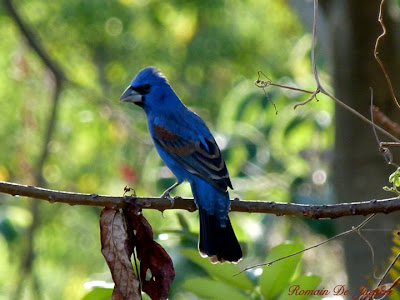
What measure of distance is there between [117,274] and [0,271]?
5.89 m

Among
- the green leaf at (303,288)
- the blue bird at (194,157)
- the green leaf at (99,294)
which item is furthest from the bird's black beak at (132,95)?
the green leaf at (303,288)

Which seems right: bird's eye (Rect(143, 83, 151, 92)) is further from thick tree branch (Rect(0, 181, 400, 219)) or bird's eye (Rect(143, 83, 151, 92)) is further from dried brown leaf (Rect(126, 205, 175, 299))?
dried brown leaf (Rect(126, 205, 175, 299))

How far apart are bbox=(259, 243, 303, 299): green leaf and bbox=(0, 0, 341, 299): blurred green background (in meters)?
3.69

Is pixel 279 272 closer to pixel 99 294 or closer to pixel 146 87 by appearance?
pixel 99 294

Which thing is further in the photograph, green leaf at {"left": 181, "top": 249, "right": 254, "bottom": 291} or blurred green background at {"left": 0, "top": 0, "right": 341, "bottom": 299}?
blurred green background at {"left": 0, "top": 0, "right": 341, "bottom": 299}

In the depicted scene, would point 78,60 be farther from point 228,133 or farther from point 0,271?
point 228,133

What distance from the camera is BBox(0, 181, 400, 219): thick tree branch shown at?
7.66ft

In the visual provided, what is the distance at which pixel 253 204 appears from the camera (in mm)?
2680

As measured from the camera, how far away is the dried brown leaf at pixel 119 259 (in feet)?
7.70

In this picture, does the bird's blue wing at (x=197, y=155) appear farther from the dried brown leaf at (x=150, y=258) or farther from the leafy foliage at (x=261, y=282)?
the dried brown leaf at (x=150, y=258)

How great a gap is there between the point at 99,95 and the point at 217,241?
455 cm

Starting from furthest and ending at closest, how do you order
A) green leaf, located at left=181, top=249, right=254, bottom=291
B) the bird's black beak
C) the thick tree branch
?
1. the bird's black beak
2. green leaf, located at left=181, top=249, right=254, bottom=291
3. the thick tree branch

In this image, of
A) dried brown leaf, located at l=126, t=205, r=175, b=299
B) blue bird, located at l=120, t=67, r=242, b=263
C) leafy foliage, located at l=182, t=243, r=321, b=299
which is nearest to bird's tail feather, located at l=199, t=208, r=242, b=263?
blue bird, located at l=120, t=67, r=242, b=263

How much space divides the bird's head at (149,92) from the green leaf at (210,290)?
236cm
